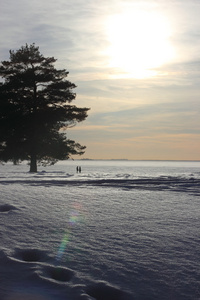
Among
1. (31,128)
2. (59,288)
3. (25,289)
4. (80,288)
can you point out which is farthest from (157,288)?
(31,128)

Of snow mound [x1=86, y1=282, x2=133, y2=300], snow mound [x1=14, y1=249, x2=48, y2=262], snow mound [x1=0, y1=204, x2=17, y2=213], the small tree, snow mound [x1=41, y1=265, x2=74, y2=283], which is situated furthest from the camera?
the small tree

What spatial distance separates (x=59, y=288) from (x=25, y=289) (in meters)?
0.27

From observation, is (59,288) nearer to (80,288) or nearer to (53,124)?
(80,288)

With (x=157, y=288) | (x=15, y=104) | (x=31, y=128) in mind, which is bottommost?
(x=157, y=288)

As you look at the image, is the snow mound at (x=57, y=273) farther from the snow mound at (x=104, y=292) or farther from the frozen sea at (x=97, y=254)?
the snow mound at (x=104, y=292)

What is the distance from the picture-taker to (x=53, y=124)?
33.1 meters

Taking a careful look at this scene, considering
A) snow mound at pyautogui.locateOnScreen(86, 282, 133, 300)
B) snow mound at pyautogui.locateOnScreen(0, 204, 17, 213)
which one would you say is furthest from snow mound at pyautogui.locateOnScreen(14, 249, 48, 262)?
snow mound at pyautogui.locateOnScreen(0, 204, 17, 213)

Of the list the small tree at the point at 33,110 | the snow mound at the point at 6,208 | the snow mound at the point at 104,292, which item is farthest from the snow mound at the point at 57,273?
the small tree at the point at 33,110

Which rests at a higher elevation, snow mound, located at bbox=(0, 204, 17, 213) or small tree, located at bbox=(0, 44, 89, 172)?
small tree, located at bbox=(0, 44, 89, 172)

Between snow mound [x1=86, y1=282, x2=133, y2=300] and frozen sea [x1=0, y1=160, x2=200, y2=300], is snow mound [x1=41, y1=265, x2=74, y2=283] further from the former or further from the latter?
snow mound [x1=86, y1=282, x2=133, y2=300]

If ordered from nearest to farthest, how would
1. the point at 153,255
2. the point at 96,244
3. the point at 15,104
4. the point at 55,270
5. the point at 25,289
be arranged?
the point at 25,289, the point at 55,270, the point at 153,255, the point at 96,244, the point at 15,104

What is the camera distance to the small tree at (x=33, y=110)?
103 ft

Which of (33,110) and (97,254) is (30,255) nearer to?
(97,254)

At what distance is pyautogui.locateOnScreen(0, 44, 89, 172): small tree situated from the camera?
3144 cm
